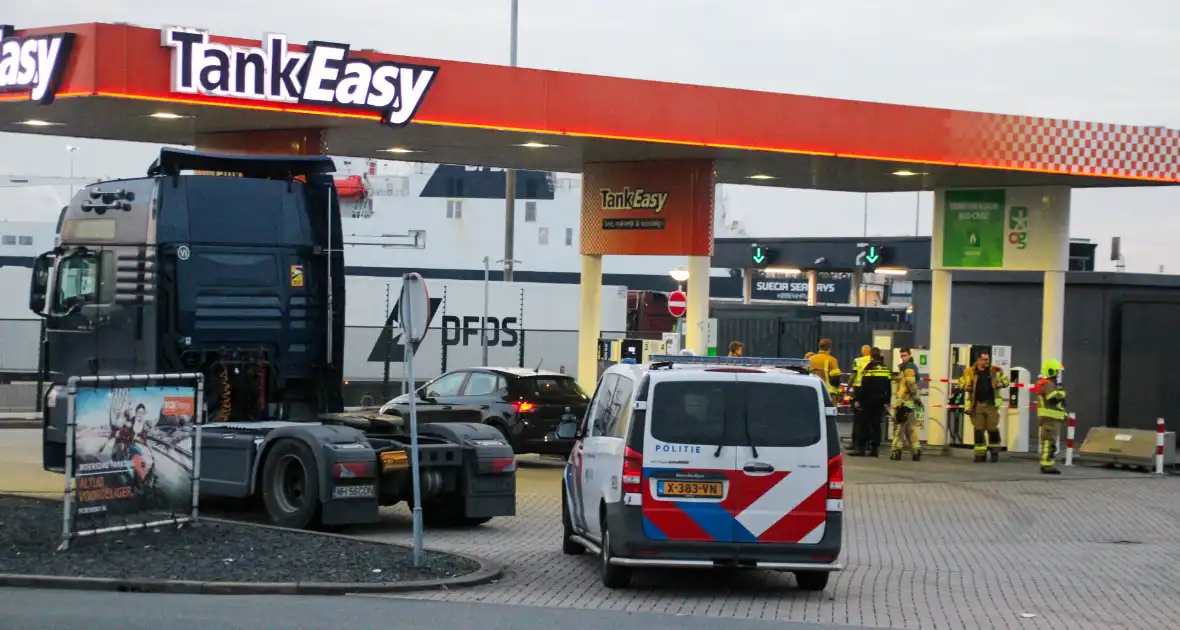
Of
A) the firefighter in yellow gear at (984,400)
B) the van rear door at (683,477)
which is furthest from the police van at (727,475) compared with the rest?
the firefighter in yellow gear at (984,400)

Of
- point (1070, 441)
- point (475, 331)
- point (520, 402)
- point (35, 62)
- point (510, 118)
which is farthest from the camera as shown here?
point (475, 331)

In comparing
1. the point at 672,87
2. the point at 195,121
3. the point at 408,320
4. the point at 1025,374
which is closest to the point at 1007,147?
the point at 1025,374

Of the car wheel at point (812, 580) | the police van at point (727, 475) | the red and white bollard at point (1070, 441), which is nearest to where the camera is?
the police van at point (727, 475)

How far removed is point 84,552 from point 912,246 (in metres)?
30.2

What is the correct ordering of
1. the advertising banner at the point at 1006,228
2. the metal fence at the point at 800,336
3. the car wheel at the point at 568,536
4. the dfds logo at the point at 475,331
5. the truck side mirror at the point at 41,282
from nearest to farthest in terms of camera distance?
the car wheel at the point at 568,536 → the truck side mirror at the point at 41,282 → the advertising banner at the point at 1006,228 → the metal fence at the point at 800,336 → the dfds logo at the point at 475,331

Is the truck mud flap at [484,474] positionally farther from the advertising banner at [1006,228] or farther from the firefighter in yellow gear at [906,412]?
the advertising banner at [1006,228]

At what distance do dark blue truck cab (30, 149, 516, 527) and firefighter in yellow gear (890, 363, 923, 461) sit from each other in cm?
972

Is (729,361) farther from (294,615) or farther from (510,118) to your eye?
(510,118)

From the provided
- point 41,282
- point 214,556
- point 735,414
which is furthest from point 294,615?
point 41,282

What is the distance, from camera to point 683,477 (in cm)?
1152

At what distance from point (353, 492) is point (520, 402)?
6.98 metres

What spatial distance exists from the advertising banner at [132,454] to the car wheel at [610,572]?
153 inches

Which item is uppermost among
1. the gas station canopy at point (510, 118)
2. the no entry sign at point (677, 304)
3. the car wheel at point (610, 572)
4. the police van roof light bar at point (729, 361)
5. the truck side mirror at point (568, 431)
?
the gas station canopy at point (510, 118)

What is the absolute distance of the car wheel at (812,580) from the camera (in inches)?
472
